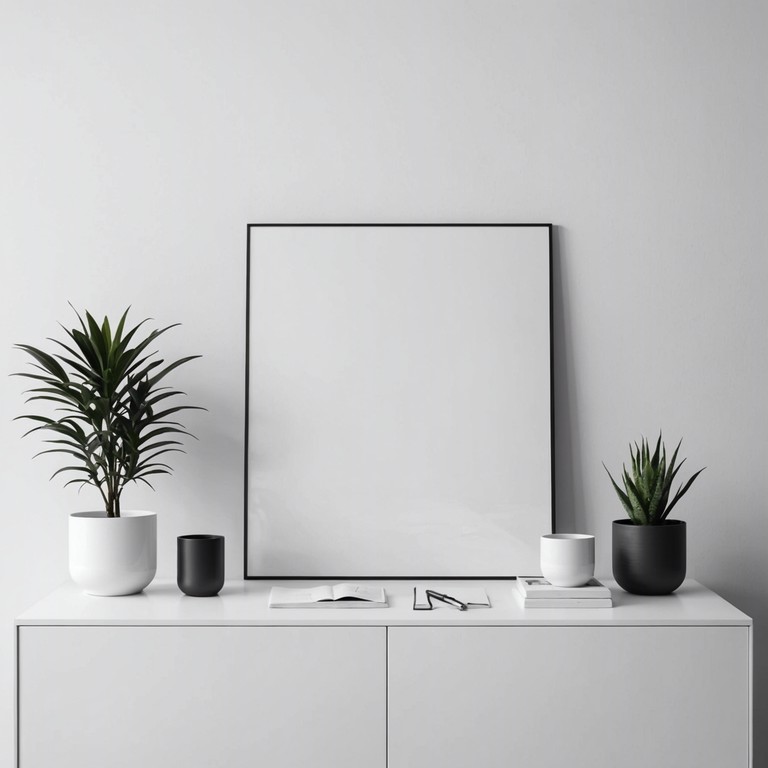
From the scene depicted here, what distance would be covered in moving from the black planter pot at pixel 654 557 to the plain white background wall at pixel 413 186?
8.9 inches

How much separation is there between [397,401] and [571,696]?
0.82m

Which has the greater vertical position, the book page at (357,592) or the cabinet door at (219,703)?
the book page at (357,592)

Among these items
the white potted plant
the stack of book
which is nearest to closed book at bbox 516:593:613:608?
the stack of book

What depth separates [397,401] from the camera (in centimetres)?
220

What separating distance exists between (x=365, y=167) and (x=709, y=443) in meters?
1.16

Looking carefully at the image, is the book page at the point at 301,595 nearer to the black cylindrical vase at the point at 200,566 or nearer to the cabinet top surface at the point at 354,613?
the cabinet top surface at the point at 354,613

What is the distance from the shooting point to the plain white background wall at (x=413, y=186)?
2.25 m

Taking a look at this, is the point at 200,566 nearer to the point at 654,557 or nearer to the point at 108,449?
the point at 108,449

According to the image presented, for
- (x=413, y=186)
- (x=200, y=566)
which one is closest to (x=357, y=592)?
(x=200, y=566)

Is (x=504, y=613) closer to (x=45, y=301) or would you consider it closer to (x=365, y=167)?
(x=365, y=167)

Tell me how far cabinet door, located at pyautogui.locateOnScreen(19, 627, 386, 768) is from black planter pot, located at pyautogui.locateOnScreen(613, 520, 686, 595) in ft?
2.05

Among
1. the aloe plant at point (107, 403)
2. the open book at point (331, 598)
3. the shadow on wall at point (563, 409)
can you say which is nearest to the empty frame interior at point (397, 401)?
the shadow on wall at point (563, 409)

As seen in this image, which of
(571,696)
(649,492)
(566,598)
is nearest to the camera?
(571,696)

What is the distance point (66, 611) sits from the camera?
1.87 metres
